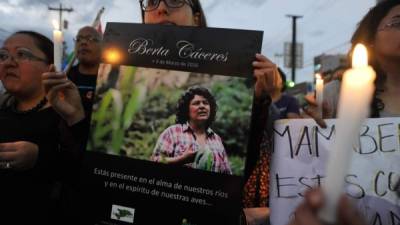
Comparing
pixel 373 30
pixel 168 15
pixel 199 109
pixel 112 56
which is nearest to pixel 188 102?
pixel 199 109

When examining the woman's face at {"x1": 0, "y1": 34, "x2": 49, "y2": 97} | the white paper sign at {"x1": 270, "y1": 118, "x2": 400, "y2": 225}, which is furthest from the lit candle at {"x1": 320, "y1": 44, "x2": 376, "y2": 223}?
the woman's face at {"x1": 0, "y1": 34, "x2": 49, "y2": 97}

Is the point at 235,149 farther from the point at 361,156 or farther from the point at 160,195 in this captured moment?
the point at 361,156

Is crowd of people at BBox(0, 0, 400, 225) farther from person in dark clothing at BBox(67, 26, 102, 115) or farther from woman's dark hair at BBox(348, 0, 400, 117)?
person in dark clothing at BBox(67, 26, 102, 115)

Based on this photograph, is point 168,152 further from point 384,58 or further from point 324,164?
point 384,58

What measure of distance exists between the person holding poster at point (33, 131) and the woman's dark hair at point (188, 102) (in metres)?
0.45

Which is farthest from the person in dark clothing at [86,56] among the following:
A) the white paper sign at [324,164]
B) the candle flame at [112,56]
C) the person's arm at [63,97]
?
the white paper sign at [324,164]

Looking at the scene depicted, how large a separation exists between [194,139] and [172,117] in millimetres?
118

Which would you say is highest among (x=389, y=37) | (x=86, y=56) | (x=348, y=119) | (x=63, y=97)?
(x=86, y=56)

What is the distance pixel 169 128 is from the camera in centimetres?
151

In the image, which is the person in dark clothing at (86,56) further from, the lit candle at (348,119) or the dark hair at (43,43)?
the lit candle at (348,119)

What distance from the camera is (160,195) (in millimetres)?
1475

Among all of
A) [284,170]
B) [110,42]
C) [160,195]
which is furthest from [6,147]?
[284,170]

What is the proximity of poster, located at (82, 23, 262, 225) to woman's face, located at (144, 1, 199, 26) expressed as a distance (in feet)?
0.59

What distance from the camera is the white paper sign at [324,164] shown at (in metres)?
1.43
